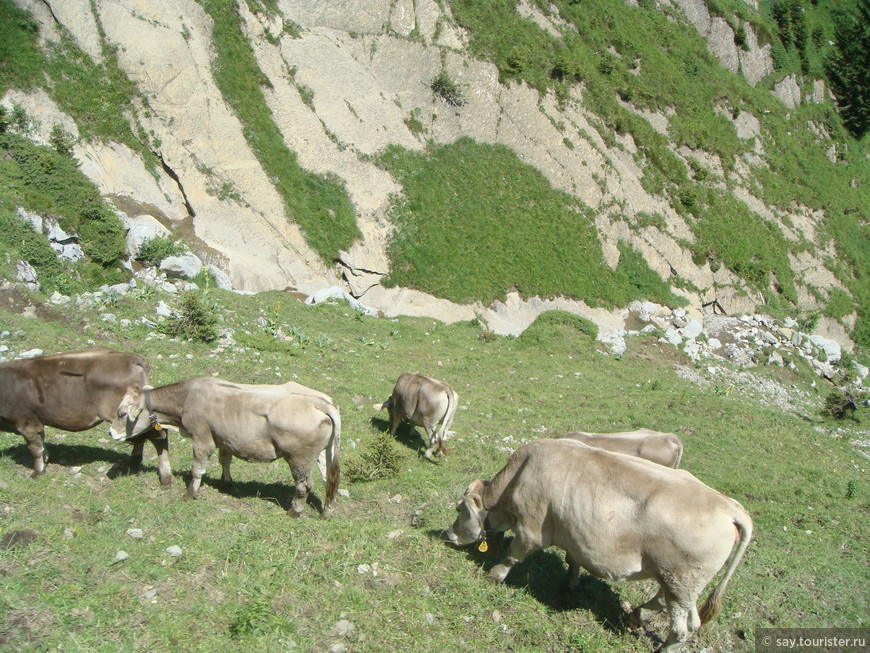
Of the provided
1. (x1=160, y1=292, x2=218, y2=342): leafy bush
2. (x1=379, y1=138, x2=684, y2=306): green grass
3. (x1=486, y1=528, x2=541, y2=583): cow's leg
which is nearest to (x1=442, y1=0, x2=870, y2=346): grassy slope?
(x1=379, y1=138, x2=684, y2=306): green grass

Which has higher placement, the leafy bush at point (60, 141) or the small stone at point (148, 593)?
the small stone at point (148, 593)

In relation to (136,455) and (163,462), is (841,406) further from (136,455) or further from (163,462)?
(136,455)

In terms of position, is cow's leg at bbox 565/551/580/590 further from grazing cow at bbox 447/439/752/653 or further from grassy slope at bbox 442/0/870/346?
grassy slope at bbox 442/0/870/346

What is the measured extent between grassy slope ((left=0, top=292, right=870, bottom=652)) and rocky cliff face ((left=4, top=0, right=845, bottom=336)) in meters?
12.0

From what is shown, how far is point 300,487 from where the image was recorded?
32.7 ft

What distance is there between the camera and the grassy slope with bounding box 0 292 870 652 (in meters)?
6.80

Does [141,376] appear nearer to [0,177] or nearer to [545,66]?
[0,177]

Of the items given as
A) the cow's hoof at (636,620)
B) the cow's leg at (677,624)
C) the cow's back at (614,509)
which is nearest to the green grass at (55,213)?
the cow's back at (614,509)

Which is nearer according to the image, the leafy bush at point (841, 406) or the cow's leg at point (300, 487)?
the cow's leg at point (300, 487)

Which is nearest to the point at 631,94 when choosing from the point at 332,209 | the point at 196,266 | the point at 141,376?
the point at 332,209

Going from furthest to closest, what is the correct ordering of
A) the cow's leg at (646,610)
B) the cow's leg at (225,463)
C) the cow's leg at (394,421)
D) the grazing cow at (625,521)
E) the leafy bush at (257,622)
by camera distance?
the cow's leg at (394,421) < the cow's leg at (225,463) < the cow's leg at (646,610) < the grazing cow at (625,521) < the leafy bush at (257,622)

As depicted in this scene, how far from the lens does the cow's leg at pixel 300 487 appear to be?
9.91 m

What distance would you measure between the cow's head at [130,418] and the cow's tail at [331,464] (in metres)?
2.79

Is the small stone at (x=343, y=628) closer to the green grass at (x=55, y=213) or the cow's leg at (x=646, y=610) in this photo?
the cow's leg at (x=646, y=610)
